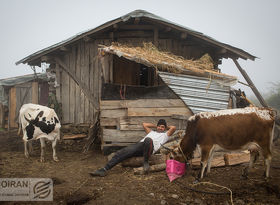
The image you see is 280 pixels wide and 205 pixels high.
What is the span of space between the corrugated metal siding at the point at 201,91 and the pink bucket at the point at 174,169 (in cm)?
232

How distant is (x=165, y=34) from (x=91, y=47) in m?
Result: 3.17

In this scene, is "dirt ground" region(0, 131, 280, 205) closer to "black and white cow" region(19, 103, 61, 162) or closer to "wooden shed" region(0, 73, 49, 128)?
"black and white cow" region(19, 103, 61, 162)

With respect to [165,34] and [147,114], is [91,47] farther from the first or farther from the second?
[147,114]

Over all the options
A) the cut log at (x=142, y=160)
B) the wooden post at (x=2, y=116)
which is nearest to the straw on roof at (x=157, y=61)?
the cut log at (x=142, y=160)

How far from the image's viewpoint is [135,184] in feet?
15.2

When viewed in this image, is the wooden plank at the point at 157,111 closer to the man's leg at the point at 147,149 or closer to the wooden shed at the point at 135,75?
the wooden shed at the point at 135,75

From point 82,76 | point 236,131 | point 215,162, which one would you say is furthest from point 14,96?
point 236,131

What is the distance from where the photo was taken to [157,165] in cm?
548

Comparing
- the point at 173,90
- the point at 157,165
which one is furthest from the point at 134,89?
the point at 157,165


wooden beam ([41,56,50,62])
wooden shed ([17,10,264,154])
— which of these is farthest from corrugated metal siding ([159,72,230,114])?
wooden beam ([41,56,50,62])

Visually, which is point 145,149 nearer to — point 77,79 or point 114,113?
point 114,113

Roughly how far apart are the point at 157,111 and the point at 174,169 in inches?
93.7

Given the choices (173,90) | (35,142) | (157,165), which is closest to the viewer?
(157,165)

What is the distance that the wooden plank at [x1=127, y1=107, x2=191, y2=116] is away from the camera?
6.80 meters
